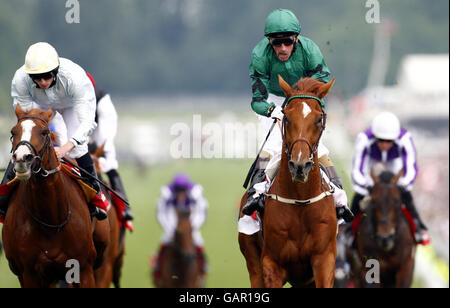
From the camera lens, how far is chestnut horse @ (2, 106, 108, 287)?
6.19 meters

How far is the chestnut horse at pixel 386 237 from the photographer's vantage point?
8180mm

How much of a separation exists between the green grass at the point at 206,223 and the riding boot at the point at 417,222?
5216 millimetres

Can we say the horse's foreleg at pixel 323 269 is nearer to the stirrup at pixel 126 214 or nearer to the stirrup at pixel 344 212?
the stirrup at pixel 344 212

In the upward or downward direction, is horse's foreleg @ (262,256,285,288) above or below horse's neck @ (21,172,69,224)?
below

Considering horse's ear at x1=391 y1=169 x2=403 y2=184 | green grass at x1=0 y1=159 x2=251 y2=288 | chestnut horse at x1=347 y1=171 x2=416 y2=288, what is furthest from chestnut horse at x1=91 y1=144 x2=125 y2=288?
green grass at x1=0 y1=159 x2=251 y2=288

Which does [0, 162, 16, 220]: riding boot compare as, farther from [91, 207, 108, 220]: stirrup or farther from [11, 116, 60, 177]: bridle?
[91, 207, 108, 220]: stirrup

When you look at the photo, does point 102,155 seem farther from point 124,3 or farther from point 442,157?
point 124,3

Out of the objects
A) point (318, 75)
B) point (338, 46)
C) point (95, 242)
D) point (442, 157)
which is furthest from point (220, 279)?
point (338, 46)

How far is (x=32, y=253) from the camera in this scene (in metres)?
6.36

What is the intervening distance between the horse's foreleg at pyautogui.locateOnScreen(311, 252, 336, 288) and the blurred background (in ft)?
40.9

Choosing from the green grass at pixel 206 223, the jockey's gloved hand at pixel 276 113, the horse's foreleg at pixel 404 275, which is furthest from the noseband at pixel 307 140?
the green grass at pixel 206 223

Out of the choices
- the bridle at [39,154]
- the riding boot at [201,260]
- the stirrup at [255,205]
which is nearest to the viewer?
the bridle at [39,154]

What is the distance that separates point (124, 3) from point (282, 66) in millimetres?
45783

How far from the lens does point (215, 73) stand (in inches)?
2195
